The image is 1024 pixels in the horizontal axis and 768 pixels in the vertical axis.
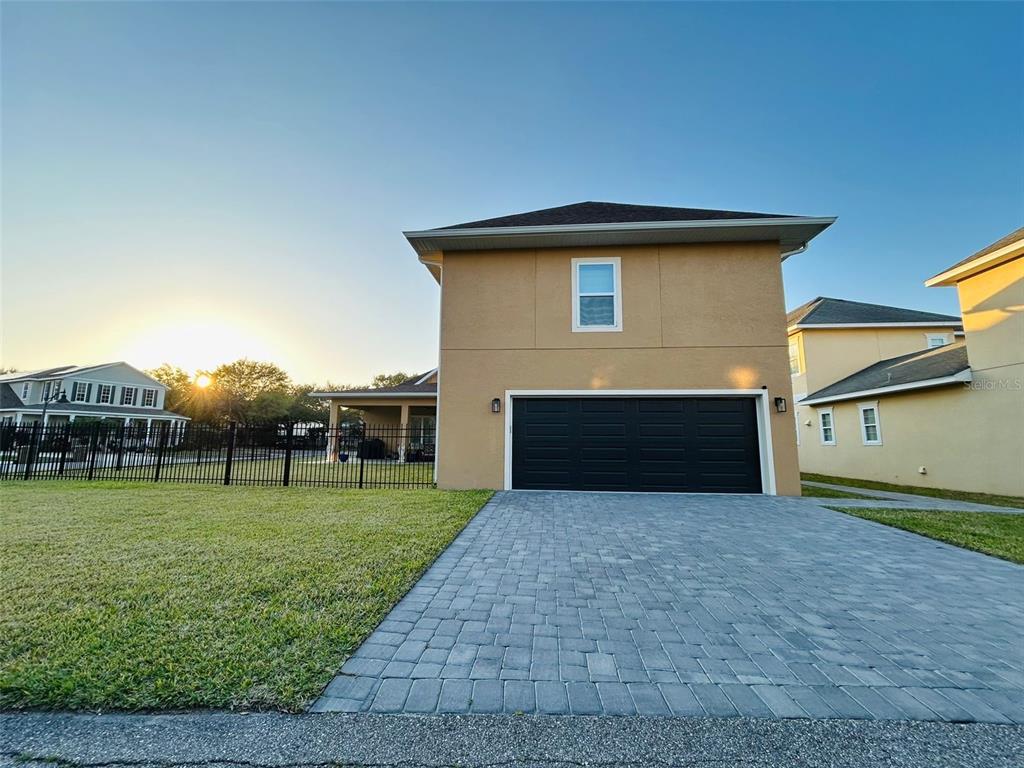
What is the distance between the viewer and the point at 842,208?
1135cm

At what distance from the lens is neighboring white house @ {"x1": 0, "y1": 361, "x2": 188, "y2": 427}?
2458 cm

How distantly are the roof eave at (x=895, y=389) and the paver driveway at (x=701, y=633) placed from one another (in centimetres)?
832

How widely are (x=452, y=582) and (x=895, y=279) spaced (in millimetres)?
20908

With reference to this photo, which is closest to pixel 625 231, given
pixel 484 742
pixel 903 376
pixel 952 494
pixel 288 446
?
pixel 484 742

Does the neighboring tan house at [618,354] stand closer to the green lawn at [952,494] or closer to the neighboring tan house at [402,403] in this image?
the green lawn at [952,494]

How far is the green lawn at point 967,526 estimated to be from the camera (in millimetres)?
4773

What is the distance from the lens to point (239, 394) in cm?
3300

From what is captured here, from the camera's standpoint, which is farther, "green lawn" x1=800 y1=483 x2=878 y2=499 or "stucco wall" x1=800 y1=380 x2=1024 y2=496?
"stucco wall" x1=800 y1=380 x2=1024 y2=496

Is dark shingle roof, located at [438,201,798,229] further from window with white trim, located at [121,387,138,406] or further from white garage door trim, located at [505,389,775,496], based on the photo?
window with white trim, located at [121,387,138,406]

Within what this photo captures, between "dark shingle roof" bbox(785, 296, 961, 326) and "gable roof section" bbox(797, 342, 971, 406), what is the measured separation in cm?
187

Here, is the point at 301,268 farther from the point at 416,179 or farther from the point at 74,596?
the point at 74,596

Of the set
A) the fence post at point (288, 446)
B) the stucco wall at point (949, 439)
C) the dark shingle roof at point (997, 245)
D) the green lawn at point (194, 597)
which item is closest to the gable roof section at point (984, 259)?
the dark shingle roof at point (997, 245)

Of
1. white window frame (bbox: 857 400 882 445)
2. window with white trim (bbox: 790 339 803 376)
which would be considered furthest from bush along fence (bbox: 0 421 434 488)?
window with white trim (bbox: 790 339 803 376)

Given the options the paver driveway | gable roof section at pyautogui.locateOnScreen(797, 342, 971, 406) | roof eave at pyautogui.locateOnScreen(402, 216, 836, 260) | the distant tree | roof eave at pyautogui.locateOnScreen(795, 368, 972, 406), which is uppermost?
the distant tree
